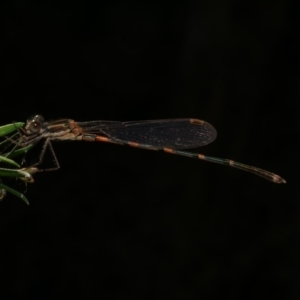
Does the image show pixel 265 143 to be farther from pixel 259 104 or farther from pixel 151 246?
pixel 151 246

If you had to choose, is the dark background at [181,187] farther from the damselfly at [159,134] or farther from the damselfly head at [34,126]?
the damselfly head at [34,126]

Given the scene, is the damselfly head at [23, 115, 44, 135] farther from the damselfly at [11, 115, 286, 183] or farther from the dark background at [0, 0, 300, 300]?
the dark background at [0, 0, 300, 300]

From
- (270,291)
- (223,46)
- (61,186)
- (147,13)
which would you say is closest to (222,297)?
(270,291)

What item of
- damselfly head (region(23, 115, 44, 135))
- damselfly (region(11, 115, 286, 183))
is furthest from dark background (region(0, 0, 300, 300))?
damselfly head (region(23, 115, 44, 135))

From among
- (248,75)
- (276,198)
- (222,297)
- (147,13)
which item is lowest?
(222,297)

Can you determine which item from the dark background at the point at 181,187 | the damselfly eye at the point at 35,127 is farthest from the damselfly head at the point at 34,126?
the dark background at the point at 181,187

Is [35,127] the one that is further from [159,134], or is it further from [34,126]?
[159,134]

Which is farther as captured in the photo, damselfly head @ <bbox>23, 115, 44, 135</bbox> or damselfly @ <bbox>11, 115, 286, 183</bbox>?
damselfly @ <bbox>11, 115, 286, 183</bbox>

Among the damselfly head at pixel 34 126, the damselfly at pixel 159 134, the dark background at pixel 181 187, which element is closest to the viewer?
the damselfly head at pixel 34 126
